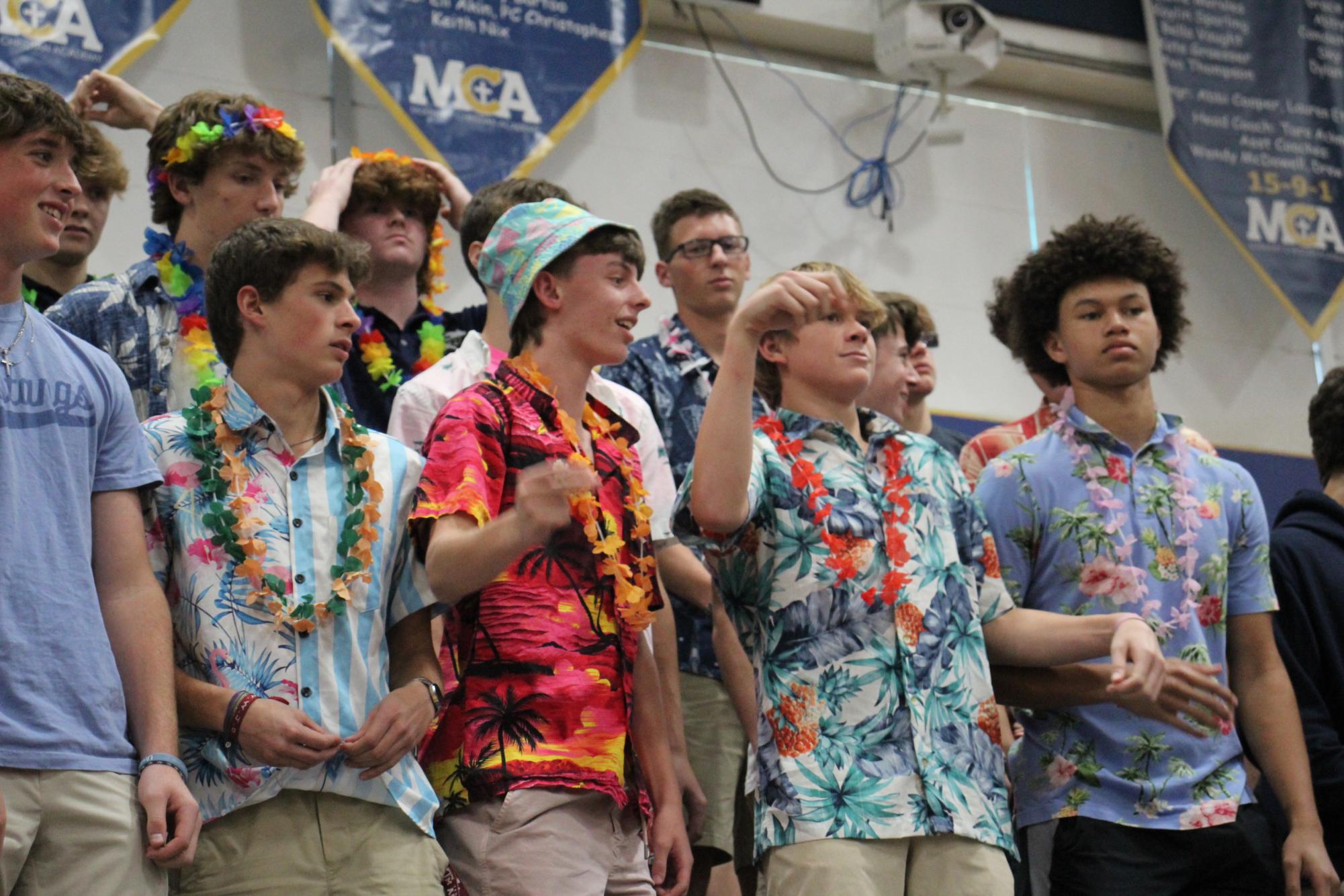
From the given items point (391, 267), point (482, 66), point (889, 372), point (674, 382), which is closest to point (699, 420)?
point (674, 382)

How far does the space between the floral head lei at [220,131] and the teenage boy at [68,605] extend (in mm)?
885

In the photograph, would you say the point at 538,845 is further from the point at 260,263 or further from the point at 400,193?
the point at 400,193

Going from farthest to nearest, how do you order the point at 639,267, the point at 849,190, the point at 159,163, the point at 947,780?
the point at 849,190 → the point at 159,163 → the point at 639,267 → the point at 947,780

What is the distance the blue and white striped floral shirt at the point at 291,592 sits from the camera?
2.23 m

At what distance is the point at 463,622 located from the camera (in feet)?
7.98

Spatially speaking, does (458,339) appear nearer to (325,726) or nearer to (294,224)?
(294,224)

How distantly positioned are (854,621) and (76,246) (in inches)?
78.2

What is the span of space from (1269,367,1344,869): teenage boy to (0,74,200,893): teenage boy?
92.3 inches

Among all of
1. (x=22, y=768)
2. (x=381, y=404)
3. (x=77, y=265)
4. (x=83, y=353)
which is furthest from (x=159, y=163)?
(x=22, y=768)

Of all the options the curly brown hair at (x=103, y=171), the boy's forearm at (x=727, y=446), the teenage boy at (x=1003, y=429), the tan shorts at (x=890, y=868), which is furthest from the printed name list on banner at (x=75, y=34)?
the tan shorts at (x=890, y=868)

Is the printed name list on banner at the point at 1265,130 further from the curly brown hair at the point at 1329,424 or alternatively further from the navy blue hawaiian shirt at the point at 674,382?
the navy blue hawaiian shirt at the point at 674,382

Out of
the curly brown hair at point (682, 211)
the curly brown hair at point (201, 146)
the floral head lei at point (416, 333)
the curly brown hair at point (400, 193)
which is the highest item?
the curly brown hair at point (201, 146)

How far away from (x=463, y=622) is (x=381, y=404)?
1.10 metres

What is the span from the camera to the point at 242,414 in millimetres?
2418
